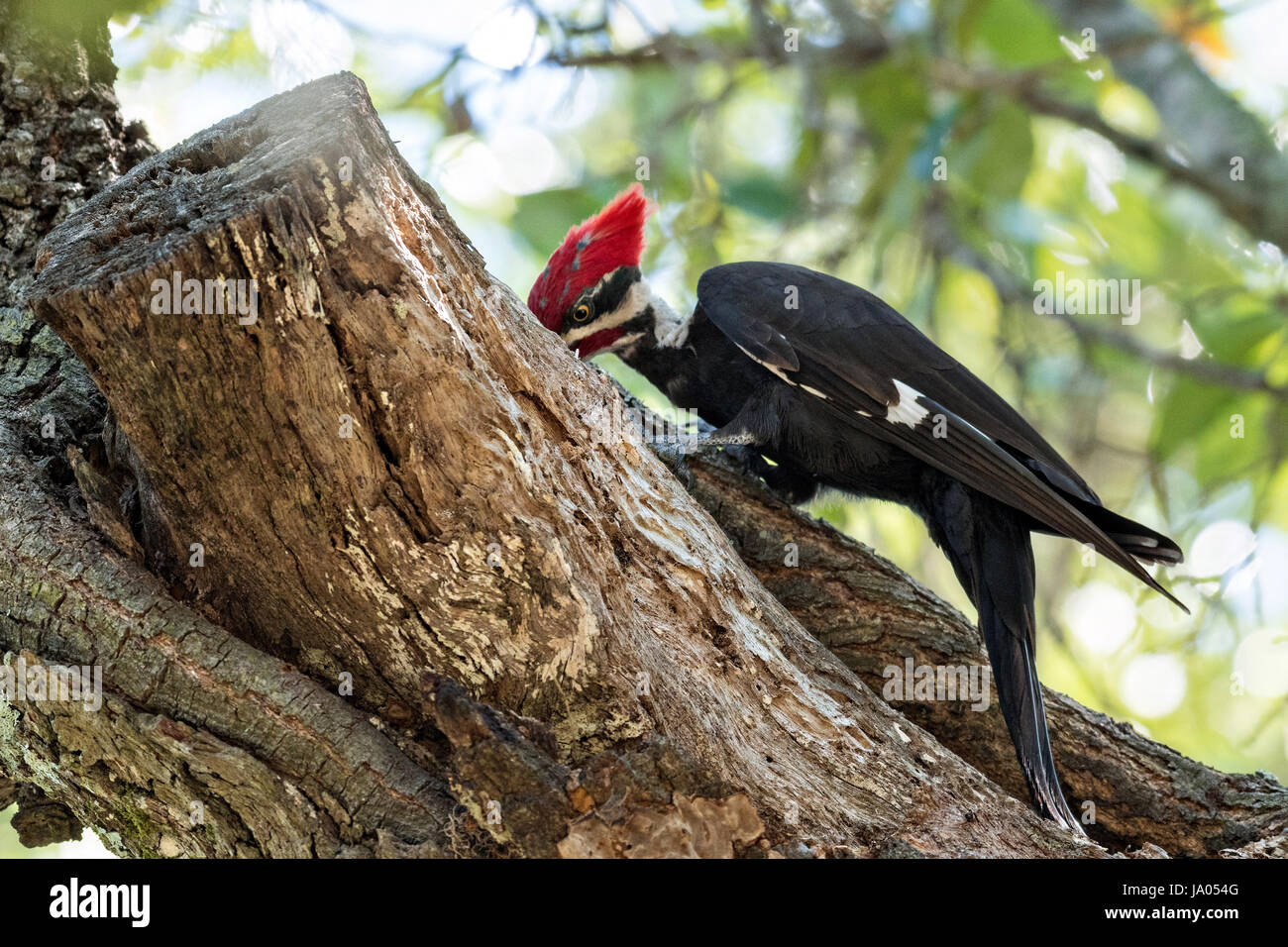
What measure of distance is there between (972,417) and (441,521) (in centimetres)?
167

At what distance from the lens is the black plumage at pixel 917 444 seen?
2.51m

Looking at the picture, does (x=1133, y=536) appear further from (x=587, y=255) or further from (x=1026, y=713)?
(x=587, y=255)

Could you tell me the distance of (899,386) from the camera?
2748 millimetres

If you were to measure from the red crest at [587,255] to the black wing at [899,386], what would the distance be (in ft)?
1.24

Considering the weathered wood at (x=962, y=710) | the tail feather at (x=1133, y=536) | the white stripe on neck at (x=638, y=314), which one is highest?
the white stripe on neck at (x=638, y=314)

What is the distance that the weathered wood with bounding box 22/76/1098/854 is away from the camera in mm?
1437

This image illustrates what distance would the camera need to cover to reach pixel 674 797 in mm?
1460

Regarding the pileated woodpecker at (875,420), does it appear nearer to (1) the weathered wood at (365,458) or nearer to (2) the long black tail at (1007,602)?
(2) the long black tail at (1007,602)

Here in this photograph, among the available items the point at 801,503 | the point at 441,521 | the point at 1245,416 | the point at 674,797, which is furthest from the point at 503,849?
the point at 1245,416

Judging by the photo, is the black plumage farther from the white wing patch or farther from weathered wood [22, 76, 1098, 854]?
weathered wood [22, 76, 1098, 854]

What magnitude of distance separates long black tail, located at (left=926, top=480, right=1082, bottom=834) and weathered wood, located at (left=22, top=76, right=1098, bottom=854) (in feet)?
2.00

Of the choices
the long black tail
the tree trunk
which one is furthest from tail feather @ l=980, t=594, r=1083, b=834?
the tree trunk

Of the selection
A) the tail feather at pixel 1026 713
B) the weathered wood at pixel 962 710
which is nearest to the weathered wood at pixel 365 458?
the tail feather at pixel 1026 713

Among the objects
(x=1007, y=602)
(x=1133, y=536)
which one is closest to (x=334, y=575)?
(x=1007, y=602)
